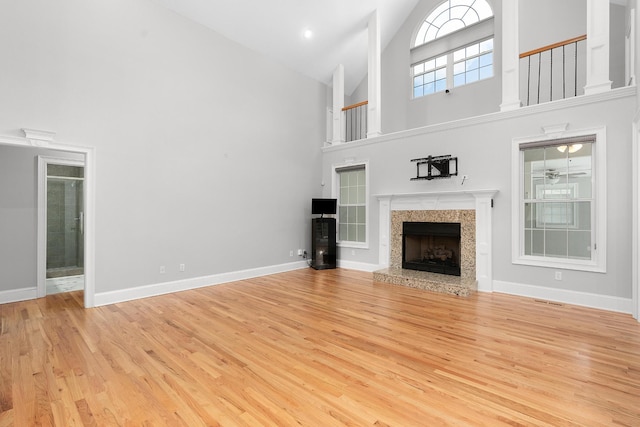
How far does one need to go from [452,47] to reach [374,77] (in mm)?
2132

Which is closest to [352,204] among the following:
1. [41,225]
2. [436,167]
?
[436,167]

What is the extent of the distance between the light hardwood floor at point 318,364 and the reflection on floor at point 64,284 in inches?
33.9

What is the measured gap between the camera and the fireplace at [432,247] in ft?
17.8

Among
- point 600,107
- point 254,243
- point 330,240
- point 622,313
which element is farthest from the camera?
point 330,240

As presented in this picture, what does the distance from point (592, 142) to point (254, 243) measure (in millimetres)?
5607

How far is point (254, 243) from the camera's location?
599 centimetres

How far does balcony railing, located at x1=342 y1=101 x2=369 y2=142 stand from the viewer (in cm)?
751

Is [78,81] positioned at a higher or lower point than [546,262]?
higher

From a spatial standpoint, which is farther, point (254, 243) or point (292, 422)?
point (254, 243)

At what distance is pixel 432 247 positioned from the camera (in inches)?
229

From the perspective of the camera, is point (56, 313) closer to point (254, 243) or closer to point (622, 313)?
point (254, 243)

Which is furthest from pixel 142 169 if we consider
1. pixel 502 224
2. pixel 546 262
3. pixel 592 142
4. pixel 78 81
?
pixel 592 142

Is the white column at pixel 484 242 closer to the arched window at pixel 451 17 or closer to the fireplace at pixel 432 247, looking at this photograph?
the fireplace at pixel 432 247

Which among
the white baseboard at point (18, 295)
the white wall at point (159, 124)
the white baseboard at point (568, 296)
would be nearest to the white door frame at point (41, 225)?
the white baseboard at point (18, 295)
